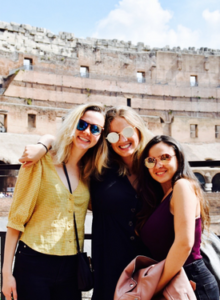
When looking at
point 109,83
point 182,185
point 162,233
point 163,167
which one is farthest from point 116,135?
point 109,83

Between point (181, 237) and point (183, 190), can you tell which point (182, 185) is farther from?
point (181, 237)

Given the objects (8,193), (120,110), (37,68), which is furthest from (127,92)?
(120,110)

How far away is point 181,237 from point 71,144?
3.65 feet

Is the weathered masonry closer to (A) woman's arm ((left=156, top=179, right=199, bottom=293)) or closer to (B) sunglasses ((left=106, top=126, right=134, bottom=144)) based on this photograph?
(B) sunglasses ((left=106, top=126, right=134, bottom=144))

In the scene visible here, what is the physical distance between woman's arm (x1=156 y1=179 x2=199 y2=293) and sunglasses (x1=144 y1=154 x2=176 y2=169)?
1.11 ft

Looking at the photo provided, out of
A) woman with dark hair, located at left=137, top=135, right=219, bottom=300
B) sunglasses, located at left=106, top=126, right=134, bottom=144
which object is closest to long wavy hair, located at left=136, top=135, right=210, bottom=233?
woman with dark hair, located at left=137, top=135, right=219, bottom=300

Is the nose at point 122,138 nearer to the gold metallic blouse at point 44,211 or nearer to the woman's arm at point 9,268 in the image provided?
the gold metallic blouse at point 44,211

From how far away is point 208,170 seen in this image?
69.1ft

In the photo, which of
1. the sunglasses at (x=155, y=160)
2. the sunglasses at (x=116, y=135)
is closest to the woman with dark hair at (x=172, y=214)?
the sunglasses at (x=155, y=160)

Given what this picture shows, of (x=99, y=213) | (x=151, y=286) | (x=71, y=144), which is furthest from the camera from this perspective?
(x=71, y=144)

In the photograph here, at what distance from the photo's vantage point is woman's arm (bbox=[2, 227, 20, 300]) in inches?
79.8

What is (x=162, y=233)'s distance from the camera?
6.36 ft

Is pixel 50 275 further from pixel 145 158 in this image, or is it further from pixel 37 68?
pixel 37 68

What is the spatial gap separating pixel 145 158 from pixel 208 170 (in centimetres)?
2001
